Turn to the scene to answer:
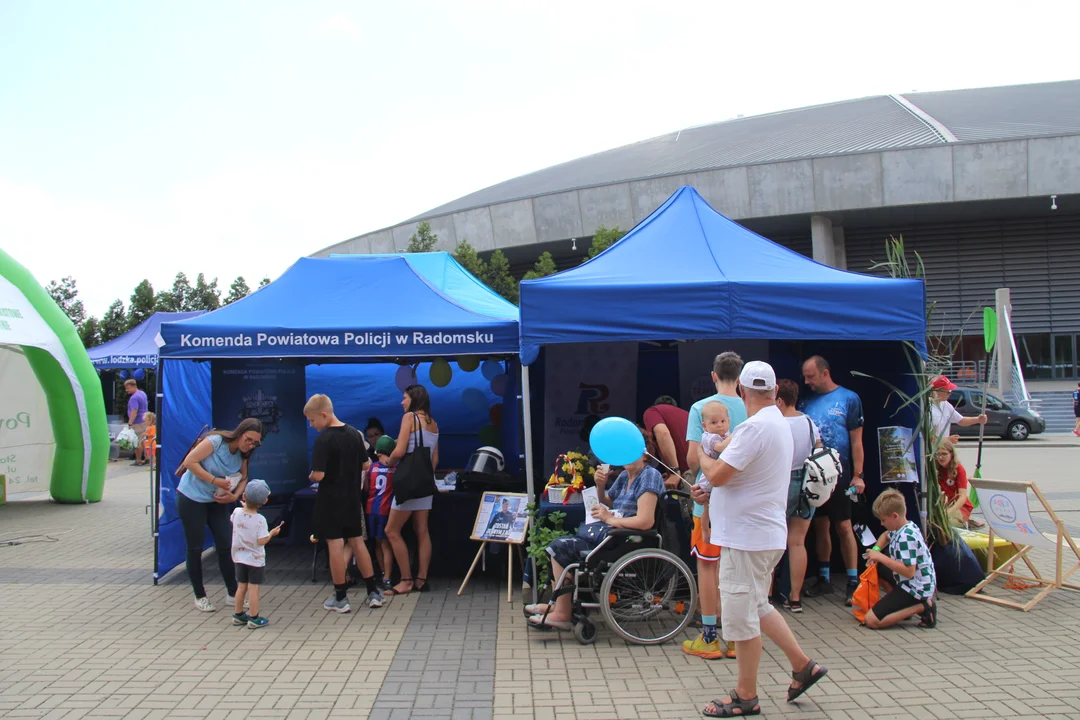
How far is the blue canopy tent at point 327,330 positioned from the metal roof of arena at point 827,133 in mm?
18113

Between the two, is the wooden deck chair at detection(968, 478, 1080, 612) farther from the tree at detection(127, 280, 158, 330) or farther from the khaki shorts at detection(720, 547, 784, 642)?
the tree at detection(127, 280, 158, 330)

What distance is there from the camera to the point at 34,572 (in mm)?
7371

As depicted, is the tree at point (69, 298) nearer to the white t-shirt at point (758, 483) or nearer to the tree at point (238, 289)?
the tree at point (238, 289)

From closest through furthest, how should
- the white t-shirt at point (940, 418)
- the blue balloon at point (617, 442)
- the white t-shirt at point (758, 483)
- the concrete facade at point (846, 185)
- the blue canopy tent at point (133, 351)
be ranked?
1. the white t-shirt at point (758, 483)
2. the blue balloon at point (617, 442)
3. the white t-shirt at point (940, 418)
4. the blue canopy tent at point (133, 351)
5. the concrete facade at point (846, 185)

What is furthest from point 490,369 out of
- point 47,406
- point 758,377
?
point 47,406

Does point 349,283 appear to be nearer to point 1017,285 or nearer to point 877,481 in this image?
point 877,481

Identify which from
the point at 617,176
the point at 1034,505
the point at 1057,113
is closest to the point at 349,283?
the point at 1034,505

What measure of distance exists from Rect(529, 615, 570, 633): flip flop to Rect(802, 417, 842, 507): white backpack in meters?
1.82

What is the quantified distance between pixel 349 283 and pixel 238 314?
3.72 feet

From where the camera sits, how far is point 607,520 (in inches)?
199

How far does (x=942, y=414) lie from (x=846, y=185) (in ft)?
59.3

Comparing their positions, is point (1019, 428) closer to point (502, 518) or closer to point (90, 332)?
point (502, 518)

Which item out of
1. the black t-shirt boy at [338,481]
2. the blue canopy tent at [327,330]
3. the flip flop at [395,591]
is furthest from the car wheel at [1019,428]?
the black t-shirt boy at [338,481]

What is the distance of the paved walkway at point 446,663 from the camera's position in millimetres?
4117
